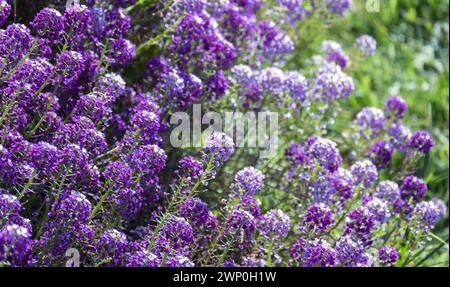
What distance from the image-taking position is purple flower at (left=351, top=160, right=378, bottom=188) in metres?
3.94

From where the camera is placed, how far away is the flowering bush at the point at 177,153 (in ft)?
9.86

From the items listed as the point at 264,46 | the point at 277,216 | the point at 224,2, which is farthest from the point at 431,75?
the point at 277,216

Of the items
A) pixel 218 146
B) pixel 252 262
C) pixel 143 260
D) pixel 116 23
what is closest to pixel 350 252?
pixel 252 262

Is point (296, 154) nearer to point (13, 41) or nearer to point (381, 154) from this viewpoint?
point (381, 154)

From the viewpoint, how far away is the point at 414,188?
4070 mm

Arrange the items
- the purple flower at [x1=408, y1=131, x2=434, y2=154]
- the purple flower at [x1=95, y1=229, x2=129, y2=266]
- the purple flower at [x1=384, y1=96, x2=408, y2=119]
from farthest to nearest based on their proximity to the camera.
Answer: the purple flower at [x1=384, y1=96, x2=408, y2=119] → the purple flower at [x1=408, y1=131, x2=434, y2=154] → the purple flower at [x1=95, y1=229, x2=129, y2=266]

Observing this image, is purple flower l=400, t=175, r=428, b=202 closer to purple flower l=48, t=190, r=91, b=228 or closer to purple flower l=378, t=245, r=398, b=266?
purple flower l=378, t=245, r=398, b=266

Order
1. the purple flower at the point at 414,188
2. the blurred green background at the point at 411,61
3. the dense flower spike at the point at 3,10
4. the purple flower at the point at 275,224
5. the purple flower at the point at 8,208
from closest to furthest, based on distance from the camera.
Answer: the purple flower at the point at 8,208
the dense flower spike at the point at 3,10
the purple flower at the point at 275,224
the purple flower at the point at 414,188
the blurred green background at the point at 411,61

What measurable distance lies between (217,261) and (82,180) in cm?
70

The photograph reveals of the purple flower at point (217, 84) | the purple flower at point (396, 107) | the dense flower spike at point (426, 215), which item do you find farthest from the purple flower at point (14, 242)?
the purple flower at point (396, 107)

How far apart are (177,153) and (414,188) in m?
1.30

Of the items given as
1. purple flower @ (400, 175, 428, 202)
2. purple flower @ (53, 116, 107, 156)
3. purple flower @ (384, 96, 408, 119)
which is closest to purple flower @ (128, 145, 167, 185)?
purple flower @ (53, 116, 107, 156)

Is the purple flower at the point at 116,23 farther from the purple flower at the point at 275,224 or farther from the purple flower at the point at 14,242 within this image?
the purple flower at the point at 14,242

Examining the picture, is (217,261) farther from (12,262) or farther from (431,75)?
(431,75)
